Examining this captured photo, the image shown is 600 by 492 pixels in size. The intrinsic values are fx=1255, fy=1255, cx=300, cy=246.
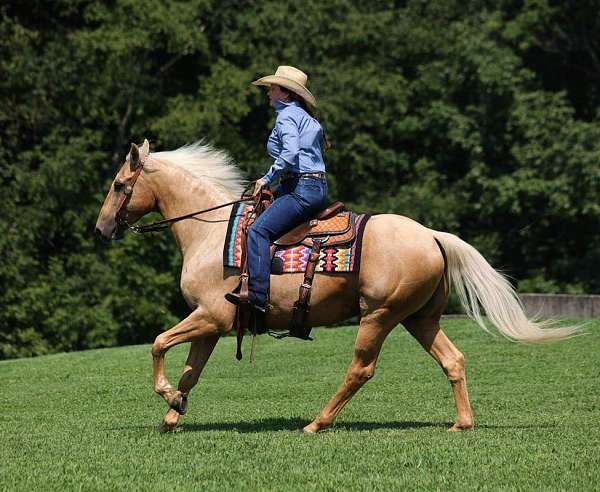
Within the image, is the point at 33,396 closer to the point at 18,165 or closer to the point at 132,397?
the point at 132,397

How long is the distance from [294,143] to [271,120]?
77.4 ft

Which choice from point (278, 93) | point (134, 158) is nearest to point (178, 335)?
point (134, 158)

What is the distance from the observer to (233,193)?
11094 mm

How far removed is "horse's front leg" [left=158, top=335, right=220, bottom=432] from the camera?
1028cm

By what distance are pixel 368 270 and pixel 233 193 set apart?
62.6 inches

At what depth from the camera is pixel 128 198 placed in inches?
434

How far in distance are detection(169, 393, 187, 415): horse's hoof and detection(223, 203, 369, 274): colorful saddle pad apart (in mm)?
1148

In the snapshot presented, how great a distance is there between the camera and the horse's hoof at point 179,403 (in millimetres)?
10250

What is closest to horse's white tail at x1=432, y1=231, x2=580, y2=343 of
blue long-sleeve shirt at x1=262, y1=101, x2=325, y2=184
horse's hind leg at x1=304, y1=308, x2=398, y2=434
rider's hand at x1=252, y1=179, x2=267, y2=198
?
horse's hind leg at x1=304, y1=308, x2=398, y2=434

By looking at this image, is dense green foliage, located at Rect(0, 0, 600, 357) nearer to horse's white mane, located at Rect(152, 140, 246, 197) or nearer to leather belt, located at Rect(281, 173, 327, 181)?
horse's white mane, located at Rect(152, 140, 246, 197)

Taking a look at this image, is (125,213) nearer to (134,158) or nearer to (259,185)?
(134,158)

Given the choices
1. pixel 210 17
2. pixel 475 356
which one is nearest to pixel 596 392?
pixel 475 356

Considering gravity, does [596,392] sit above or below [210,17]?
below

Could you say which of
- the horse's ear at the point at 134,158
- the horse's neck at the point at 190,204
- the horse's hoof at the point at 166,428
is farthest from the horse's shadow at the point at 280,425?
the horse's ear at the point at 134,158
